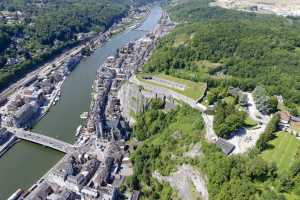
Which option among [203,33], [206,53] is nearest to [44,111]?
[206,53]

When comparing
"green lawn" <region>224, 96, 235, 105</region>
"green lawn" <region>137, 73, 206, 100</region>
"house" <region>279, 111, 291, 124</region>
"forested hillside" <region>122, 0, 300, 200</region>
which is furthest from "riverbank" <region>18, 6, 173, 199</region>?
"house" <region>279, 111, 291, 124</region>

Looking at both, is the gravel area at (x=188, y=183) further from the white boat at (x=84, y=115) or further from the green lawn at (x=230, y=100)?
the white boat at (x=84, y=115)

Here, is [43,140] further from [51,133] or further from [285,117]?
[285,117]

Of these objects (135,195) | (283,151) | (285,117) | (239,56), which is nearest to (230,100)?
(285,117)

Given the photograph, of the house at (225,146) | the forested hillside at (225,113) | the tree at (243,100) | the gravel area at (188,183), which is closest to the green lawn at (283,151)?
the forested hillside at (225,113)

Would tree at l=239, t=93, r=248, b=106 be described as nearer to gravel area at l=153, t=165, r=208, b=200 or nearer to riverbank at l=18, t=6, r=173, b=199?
gravel area at l=153, t=165, r=208, b=200

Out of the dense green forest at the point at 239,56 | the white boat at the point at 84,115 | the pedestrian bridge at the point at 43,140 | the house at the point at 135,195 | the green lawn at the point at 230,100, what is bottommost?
the house at the point at 135,195

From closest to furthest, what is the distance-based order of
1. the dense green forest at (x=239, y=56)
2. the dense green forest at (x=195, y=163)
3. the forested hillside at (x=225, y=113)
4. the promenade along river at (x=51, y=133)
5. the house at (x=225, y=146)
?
1. the dense green forest at (x=195, y=163)
2. the forested hillside at (x=225, y=113)
3. the house at (x=225, y=146)
4. the promenade along river at (x=51, y=133)
5. the dense green forest at (x=239, y=56)
